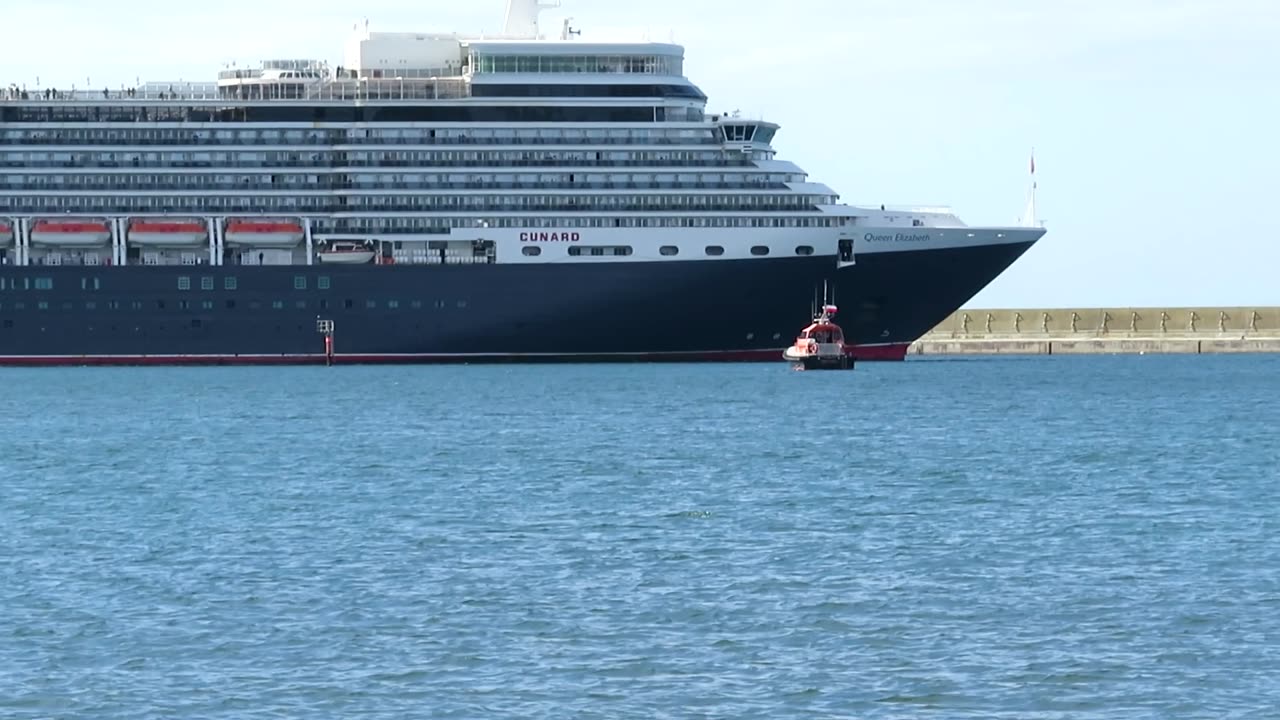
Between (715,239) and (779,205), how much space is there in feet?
9.52

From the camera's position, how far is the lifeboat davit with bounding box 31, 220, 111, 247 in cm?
8181

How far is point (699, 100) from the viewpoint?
83.4 meters

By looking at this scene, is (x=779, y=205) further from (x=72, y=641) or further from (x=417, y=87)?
(x=72, y=641)

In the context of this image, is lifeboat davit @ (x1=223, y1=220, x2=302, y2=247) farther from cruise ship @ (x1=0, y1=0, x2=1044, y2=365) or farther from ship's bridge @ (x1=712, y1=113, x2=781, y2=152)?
ship's bridge @ (x1=712, y1=113, x2=781, y2=152)

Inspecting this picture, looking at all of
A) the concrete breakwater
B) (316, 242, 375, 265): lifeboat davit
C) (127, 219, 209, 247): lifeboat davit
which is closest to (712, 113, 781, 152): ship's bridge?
(316, 242, 375, 265): lifeboat davit

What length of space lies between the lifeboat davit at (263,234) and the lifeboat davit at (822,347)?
1782 cm

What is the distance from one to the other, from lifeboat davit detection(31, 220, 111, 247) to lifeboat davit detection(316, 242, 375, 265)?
7.64 m

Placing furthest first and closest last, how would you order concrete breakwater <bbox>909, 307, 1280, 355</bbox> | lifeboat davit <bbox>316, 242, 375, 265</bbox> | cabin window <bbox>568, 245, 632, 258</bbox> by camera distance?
concrete breakwater <bbox>909, 307, 1280, 355</bbox>
lifeboat davit <bbox>316, 242, 375, 265</bbox>
cabin window <bbox>568, 245, 632, 258</bbox>

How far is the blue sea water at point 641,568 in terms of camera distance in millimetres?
20125

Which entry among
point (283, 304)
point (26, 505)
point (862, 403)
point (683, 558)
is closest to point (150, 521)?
point (26, 505)

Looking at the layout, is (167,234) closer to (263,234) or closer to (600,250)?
(263,234)

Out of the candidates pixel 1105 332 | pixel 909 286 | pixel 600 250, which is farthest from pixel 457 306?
pixel 1105 332

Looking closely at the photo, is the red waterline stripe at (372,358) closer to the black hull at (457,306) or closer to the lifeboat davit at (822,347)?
the black hull at (457,306)

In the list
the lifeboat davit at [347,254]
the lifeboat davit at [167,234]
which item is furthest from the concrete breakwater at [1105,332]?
the lifeboat davit at [167,234]
